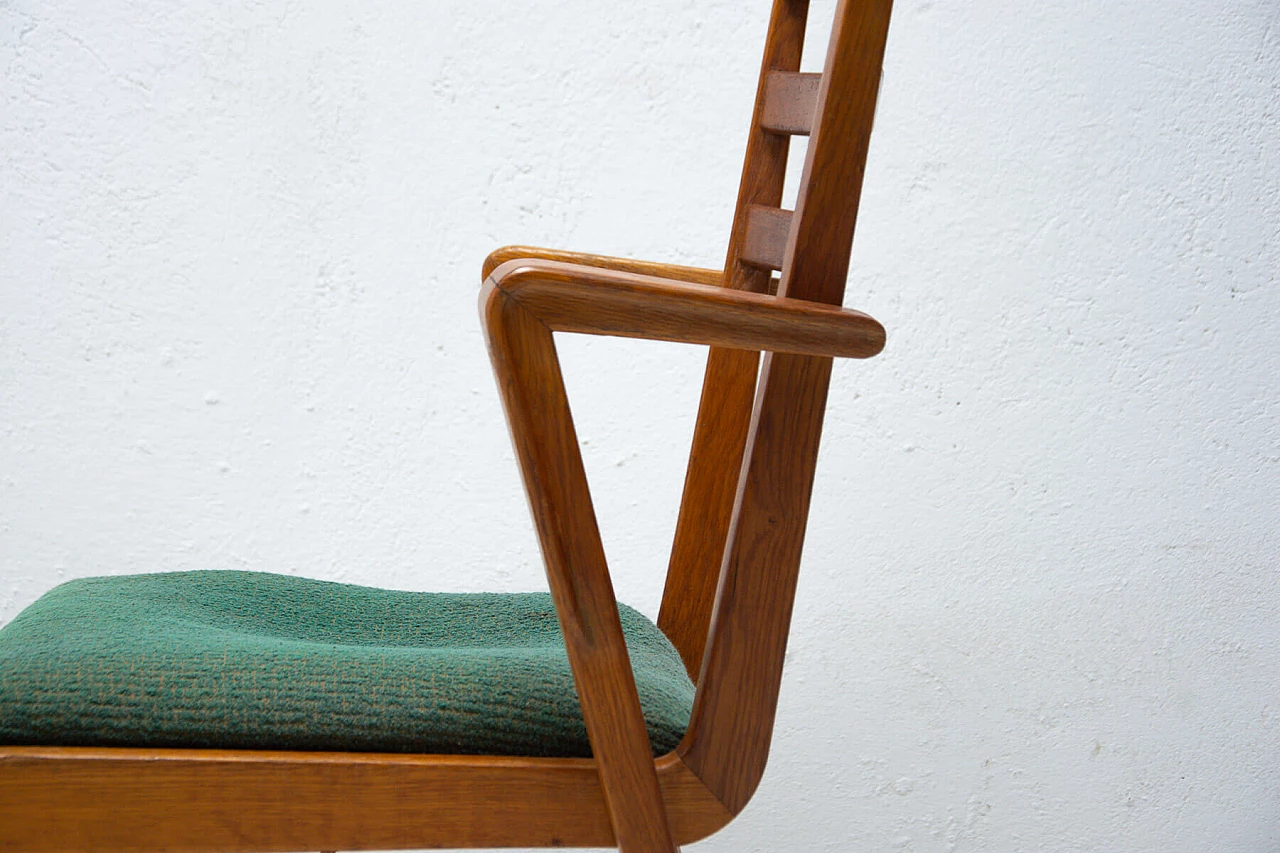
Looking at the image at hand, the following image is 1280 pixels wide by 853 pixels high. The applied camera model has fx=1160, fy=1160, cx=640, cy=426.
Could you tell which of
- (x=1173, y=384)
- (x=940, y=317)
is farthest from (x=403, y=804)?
(x=1173, y=384)

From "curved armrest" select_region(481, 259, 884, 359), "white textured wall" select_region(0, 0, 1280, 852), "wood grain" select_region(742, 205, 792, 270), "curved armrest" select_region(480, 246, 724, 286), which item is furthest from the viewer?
"white textured wall" select_region(0, 0, 1280, 852)

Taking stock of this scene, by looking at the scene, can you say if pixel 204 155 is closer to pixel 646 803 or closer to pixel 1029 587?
pixel 646 803

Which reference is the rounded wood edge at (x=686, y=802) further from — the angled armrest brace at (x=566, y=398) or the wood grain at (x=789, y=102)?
the wood grain at (x=789, y=102)

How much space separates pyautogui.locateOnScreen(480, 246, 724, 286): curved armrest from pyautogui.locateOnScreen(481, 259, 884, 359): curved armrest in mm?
373

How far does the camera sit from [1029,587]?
1741mm

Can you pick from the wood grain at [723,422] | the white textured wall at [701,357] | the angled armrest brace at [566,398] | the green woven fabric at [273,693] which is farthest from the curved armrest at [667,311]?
the white textured wall at [701,357]

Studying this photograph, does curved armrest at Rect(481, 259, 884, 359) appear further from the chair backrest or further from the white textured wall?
the white textured wall

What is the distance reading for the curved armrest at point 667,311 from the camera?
0.54 m

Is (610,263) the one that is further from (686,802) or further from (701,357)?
(701,357)

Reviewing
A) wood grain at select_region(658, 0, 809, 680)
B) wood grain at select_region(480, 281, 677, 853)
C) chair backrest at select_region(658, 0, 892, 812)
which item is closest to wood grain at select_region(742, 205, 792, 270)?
wood grain at select_region(658, 0, 809, 680)

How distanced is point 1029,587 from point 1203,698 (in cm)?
35

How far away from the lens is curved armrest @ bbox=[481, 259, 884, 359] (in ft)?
1.77

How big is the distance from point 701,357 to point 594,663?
1052 mm

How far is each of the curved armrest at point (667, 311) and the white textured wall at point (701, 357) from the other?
1.03 meters
